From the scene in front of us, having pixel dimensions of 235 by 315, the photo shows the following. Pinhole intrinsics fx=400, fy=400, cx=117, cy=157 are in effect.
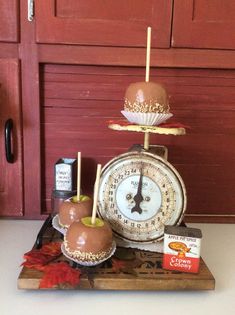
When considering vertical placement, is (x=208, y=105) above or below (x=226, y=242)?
above

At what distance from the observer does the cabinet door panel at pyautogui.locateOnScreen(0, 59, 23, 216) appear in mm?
1101

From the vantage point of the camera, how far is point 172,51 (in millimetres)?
1093

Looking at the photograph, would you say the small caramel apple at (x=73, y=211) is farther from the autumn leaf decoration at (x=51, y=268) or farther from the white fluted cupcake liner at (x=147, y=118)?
the white fluted cupcake liner at (x=147, y=118)

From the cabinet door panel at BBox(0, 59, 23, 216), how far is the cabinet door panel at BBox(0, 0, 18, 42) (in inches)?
2.5

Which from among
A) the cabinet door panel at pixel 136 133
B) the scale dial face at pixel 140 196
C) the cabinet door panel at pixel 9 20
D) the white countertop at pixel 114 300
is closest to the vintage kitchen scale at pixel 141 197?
the scale dial face at pixel 140 196

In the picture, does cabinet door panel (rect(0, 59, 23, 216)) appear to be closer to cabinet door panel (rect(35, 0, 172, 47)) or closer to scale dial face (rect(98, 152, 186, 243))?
cabinet door panel (rect(35, 0, 172, 47))

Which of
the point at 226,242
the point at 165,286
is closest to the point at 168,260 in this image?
the point at 165,286

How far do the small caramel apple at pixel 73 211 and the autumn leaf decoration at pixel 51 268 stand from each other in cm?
7

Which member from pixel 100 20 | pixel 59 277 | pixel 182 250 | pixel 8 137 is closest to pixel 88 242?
pixel 59 277

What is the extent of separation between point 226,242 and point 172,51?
0.54 metres

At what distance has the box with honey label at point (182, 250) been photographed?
2.68ft

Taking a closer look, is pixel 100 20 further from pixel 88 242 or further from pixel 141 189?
pixel 88 242

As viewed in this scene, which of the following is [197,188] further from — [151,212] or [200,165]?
[151,212]

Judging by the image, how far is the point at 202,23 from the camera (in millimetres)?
1067
